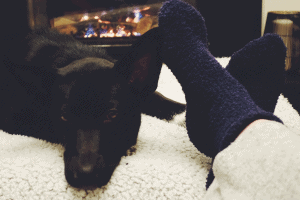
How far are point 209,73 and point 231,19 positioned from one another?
5.22 feet

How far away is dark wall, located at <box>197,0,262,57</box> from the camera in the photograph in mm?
2053

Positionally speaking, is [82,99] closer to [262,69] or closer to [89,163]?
[89,163]

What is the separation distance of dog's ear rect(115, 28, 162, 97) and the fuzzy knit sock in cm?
25

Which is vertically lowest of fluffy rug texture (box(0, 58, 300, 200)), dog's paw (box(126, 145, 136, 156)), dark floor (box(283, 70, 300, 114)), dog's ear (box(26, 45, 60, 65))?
dark floor (box(283, 70, 300, 114))

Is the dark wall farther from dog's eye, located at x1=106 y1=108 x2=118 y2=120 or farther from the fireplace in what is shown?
dog's eye, located at x1=106 y1=108 x2=118 y2=120

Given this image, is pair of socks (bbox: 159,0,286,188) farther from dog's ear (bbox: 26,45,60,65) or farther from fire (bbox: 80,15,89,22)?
fire (bbox: 80,15,89,22)

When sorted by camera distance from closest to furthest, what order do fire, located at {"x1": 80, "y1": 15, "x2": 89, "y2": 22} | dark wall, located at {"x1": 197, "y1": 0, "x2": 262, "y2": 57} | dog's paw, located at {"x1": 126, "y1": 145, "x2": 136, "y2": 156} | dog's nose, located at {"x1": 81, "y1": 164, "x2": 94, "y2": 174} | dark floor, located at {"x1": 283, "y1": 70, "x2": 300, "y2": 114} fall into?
dog's nose, located at {"x1": 81, "y1": 164, "x2": 94, "y2": 174}
dog's paw, located at {"x1": 126, "y1": 145, "x2": 136, "y2": 156}
dark floor, located at {"x1": 283, "y1": 70, "x2": 300, "y2": 114}
dark wall, located at {"x1": 197, "y1": 0, "x2": 262, "y2": 57}
fire, located at {"x1": 80, "y1": 15, "x2": 89, "y2": 22}

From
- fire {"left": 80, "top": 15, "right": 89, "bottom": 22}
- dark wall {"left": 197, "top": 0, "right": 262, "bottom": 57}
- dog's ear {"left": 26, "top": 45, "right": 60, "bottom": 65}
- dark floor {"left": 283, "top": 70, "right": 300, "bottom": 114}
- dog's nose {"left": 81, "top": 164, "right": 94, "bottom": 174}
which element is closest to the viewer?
dog's nose {"left": 81, "top": 164, "right": 94, "bottom": 174}

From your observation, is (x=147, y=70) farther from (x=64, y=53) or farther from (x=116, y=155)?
(x=64, y=53)

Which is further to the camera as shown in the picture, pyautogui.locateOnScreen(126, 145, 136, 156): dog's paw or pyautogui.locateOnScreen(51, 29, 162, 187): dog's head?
pyautogui.locateOnScreen(126, 145, 136, 156): dog's paw

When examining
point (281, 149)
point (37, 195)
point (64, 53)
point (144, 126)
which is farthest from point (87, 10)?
point (281, 149)

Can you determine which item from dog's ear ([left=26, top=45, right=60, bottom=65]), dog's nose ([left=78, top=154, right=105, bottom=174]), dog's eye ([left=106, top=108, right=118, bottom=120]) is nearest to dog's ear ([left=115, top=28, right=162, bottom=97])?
dog's eye ([left=106, top=108, right=118, bottom=120])

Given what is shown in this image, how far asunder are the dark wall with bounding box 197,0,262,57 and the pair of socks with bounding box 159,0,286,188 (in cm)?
137

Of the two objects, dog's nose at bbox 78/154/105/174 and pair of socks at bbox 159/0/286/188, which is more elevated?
pair of socks at bbox 159/0/286/188
